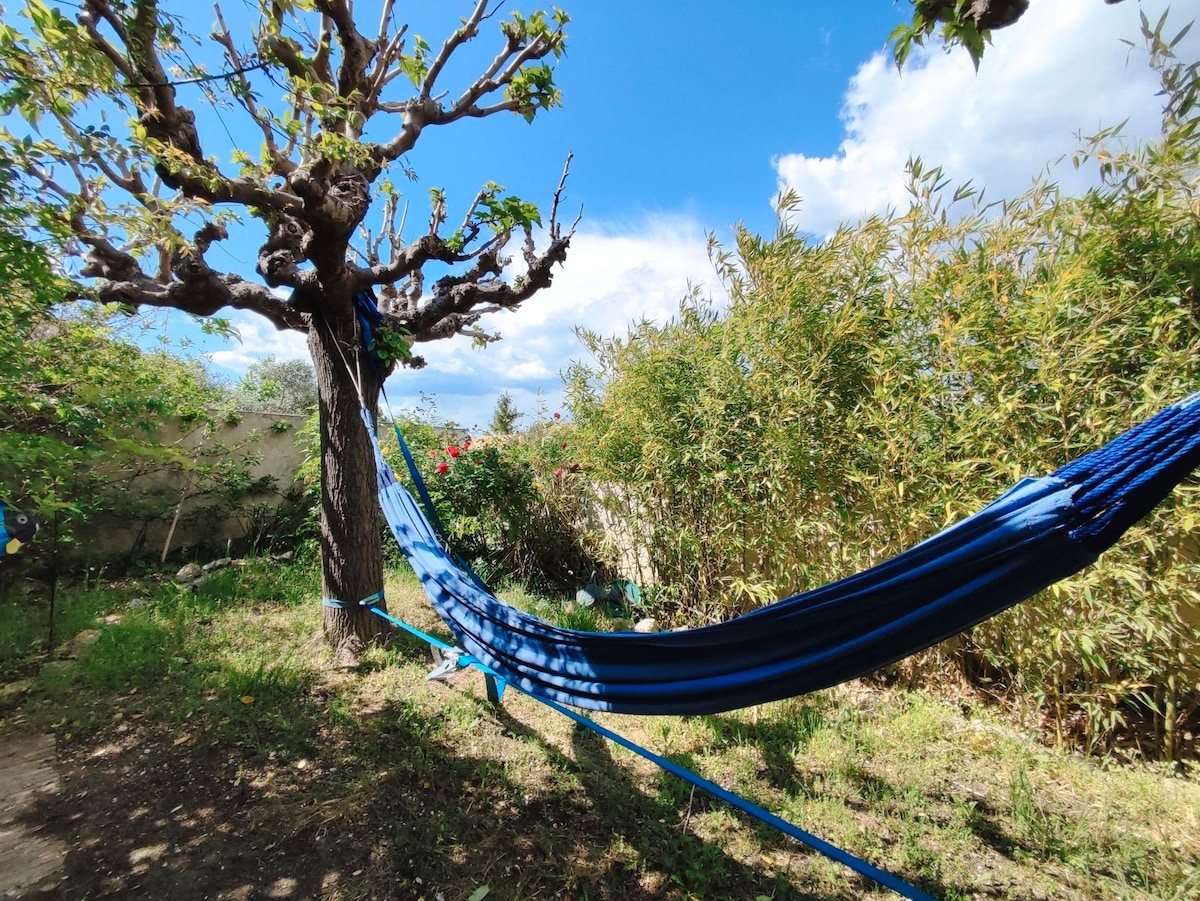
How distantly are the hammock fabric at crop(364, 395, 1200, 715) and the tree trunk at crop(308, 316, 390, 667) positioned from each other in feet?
4.74

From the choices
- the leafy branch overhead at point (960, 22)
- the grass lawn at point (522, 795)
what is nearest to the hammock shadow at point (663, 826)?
the grass lawn at point (522, 795)

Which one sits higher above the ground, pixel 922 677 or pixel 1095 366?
pixel 1095 366

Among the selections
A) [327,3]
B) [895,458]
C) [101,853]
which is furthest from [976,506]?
[327,3]

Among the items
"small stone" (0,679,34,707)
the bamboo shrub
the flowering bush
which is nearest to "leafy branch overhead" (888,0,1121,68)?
the bamboo shrub

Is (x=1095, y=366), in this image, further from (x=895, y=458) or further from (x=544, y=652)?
(x=544, y=652)

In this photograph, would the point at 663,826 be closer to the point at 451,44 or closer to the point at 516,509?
the point at 516,509

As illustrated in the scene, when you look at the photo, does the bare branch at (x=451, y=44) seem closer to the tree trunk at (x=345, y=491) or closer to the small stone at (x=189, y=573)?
the tree trunk at (x=345, y=491)

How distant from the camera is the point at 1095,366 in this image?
1370 millimetres

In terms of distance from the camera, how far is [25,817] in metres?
1.37

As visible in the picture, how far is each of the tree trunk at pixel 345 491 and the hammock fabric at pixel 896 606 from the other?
1.44m

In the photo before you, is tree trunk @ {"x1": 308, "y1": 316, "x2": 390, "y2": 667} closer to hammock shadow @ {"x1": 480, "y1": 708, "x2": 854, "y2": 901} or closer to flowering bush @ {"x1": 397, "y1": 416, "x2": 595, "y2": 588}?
hammock shadow @ {"x1": 480, "y1": 708, "x2": 854, "y2": 901}

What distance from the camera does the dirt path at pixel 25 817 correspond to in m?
1.17

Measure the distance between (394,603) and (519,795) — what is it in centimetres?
167

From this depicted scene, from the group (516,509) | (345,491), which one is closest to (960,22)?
(345,491)
